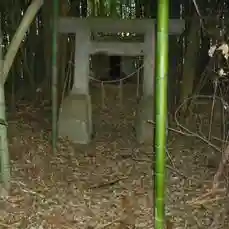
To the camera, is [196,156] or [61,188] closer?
[61,188]

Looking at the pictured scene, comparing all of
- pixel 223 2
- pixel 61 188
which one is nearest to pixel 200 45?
pixel 223 2

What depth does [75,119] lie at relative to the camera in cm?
427

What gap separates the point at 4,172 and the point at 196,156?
1.70 m

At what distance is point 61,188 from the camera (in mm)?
3254

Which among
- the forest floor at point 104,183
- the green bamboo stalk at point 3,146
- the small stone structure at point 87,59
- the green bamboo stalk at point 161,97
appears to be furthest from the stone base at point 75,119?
the green bamboo stalk at point 161,97

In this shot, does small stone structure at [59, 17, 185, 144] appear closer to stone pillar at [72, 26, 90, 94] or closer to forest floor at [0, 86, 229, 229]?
stone pillar at [72, 26, 90, 94]

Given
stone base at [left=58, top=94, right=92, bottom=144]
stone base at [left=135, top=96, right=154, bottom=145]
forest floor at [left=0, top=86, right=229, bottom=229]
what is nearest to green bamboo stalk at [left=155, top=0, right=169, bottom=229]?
forest floor at [left=0, top=86, right=229, bottom=229]

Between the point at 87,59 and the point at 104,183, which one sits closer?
the point at 104,183

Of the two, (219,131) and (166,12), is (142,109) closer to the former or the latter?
(219,131)

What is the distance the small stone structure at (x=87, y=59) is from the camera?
4.12m

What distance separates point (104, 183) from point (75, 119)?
3.38 ft

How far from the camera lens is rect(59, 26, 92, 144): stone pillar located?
426 cm

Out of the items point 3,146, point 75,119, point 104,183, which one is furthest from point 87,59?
point 3,146

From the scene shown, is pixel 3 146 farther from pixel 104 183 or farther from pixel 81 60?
pixel 81 60
